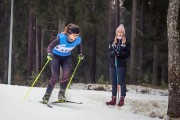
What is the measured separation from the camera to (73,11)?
17.9 m

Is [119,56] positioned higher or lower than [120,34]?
lower

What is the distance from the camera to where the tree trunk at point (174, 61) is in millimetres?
8617

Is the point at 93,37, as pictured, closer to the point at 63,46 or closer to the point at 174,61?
the point at 174,61

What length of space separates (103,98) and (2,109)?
3.87 meters

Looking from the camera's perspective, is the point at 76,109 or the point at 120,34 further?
the point at 120,34

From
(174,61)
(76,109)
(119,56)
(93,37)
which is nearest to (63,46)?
(76,109)

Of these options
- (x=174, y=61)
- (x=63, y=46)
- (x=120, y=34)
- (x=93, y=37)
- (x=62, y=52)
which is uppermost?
(x=93, y=37)

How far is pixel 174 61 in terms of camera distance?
8.62 meters

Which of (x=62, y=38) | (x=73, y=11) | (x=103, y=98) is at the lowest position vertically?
(x=103, y=98)

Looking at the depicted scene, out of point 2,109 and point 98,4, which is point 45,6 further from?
point 2,109

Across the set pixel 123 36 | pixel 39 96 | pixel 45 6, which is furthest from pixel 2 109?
pixel 45 6

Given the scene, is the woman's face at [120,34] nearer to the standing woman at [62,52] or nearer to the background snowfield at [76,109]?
the standing woman at [62,52]

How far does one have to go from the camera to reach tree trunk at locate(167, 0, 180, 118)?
339 inches

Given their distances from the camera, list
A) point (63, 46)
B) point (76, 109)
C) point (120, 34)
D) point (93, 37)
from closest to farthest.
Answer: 1. point (76, 109)
2. point (63, 46)
3. point (120, 34)
4. point (93, 37)
